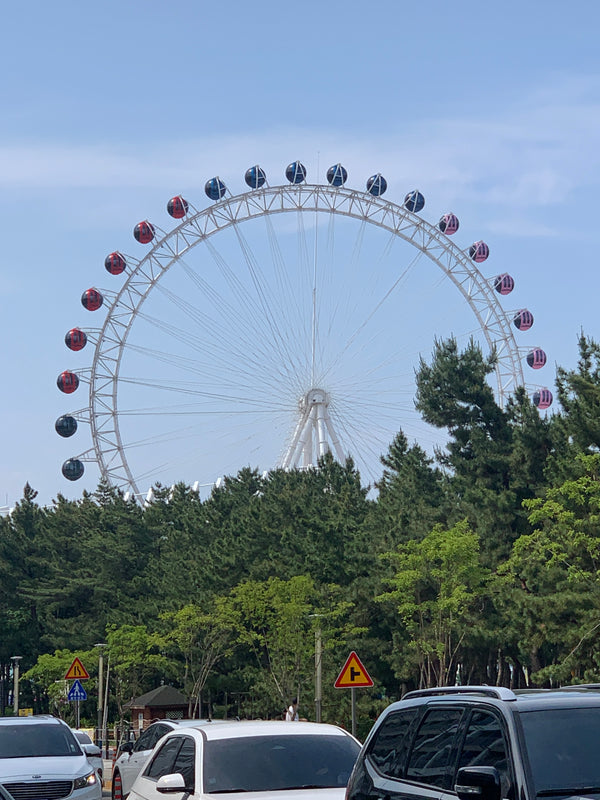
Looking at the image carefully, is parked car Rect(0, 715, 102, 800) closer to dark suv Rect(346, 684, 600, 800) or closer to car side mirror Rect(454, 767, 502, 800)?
dark suv Rect(346, 684, 600, 800)

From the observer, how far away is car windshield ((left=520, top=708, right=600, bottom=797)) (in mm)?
7091

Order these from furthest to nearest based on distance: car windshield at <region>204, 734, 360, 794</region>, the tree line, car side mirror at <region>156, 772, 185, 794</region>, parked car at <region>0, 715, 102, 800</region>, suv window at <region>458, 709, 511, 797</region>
Result: the tree line
parked car at <region>0, 715, 102, 800</region>
car windshield at <region>204, 734, 360, 794</region>
car side mirror at <region>156, 772, 185, 794</region>
suv window at <region>458, 709, 511, 797</region>

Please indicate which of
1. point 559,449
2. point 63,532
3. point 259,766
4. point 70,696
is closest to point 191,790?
point 259,766

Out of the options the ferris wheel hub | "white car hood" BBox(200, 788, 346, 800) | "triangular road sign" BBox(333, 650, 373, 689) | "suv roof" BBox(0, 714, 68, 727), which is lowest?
"white car hood" BBox(200, 788, 346, 800)

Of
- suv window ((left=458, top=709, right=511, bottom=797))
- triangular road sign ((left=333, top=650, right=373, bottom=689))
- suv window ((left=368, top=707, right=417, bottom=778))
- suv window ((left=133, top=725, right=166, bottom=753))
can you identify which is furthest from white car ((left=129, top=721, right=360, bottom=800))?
triangular road sign ((left=333, top=650, right=373, bottom=689))

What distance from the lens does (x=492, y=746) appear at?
7539mm

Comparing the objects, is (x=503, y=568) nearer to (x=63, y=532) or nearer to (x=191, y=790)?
(x=191, y=790)

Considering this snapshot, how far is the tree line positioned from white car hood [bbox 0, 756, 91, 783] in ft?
90.9

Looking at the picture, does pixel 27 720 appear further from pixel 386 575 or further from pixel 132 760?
pixel 386 575

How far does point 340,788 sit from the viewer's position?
10.7m

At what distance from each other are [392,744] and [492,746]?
68.3 inches

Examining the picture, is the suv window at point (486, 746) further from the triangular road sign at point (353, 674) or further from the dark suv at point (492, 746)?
the triangular road sign at point (353, 674)

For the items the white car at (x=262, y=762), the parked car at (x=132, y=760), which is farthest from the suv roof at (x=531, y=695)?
the parked car at (x=132, y=760)

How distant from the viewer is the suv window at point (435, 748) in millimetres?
8109
